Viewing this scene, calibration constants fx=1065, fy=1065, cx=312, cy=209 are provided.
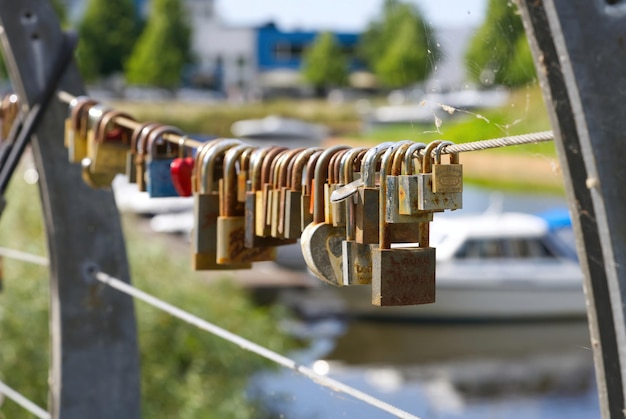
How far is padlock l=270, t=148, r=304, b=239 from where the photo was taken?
1.46 metres

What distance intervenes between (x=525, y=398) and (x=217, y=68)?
150 ft

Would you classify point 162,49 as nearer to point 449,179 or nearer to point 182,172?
point 182,172

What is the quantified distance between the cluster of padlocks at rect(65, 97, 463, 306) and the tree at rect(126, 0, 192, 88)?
38.1 meters

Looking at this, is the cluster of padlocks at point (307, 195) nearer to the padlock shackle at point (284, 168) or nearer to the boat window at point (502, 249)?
the padlock shackle at point (284, 168)

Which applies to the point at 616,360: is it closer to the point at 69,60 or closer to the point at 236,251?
the point at 236,251

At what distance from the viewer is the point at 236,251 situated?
167 cm

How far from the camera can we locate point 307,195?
1.42 metres

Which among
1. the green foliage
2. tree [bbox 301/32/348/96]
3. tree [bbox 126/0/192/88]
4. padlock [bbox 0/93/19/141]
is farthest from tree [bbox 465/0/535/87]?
tree [bbox 301/32/348/96]

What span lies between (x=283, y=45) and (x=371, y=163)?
53909 mm

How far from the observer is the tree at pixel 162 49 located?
131 feet

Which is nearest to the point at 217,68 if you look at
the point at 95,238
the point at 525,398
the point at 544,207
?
the point at 544,207

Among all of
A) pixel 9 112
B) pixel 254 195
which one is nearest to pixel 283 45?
pixel 9 112

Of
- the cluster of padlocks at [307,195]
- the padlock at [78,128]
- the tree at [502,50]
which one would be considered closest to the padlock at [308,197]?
the cluster of padlocks at [307,195]

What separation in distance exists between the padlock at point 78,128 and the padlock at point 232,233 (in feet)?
1.92
